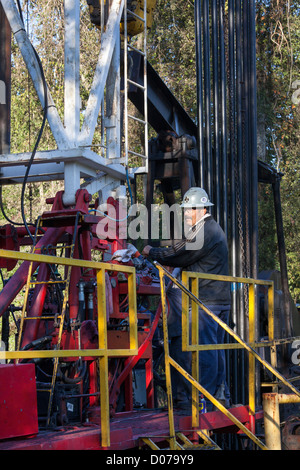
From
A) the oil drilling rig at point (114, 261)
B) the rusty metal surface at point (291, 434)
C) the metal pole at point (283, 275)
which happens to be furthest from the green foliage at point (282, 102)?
the rusty metal surface at point (291, 434)

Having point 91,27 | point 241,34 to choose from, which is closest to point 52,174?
point 241,34

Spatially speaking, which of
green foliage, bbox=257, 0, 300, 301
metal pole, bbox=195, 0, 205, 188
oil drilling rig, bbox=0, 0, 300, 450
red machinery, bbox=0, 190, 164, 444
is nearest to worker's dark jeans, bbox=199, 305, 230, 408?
oil drilling rig, bbox=0, 0, 300, 450

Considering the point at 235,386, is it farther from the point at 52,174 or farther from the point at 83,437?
the point at 83,437

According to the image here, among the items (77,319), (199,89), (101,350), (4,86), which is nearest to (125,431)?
(101,350)

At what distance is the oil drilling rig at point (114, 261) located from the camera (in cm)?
529

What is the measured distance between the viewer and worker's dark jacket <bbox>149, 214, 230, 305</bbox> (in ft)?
23.8

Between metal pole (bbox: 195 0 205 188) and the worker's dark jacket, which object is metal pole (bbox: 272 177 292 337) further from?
the worker's dark jacket

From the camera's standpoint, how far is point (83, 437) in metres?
4.91

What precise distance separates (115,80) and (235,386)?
530cm

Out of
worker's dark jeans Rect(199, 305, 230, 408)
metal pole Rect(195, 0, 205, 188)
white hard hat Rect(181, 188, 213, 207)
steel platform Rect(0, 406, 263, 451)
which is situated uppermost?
metal pole Rect(195, 0, 205, 188)

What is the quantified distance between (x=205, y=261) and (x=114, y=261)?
3.30 feet

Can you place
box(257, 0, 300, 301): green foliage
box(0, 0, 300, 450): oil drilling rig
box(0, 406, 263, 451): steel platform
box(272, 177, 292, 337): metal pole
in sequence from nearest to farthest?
box(0, 406, 263, 451): steel platform → box(0, 0, 300, 450): oil drilling rig → box(272, 177, 292, 337): metal pole → box(257, 0, 300, 301): green foliage

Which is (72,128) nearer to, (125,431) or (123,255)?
(123,255)
